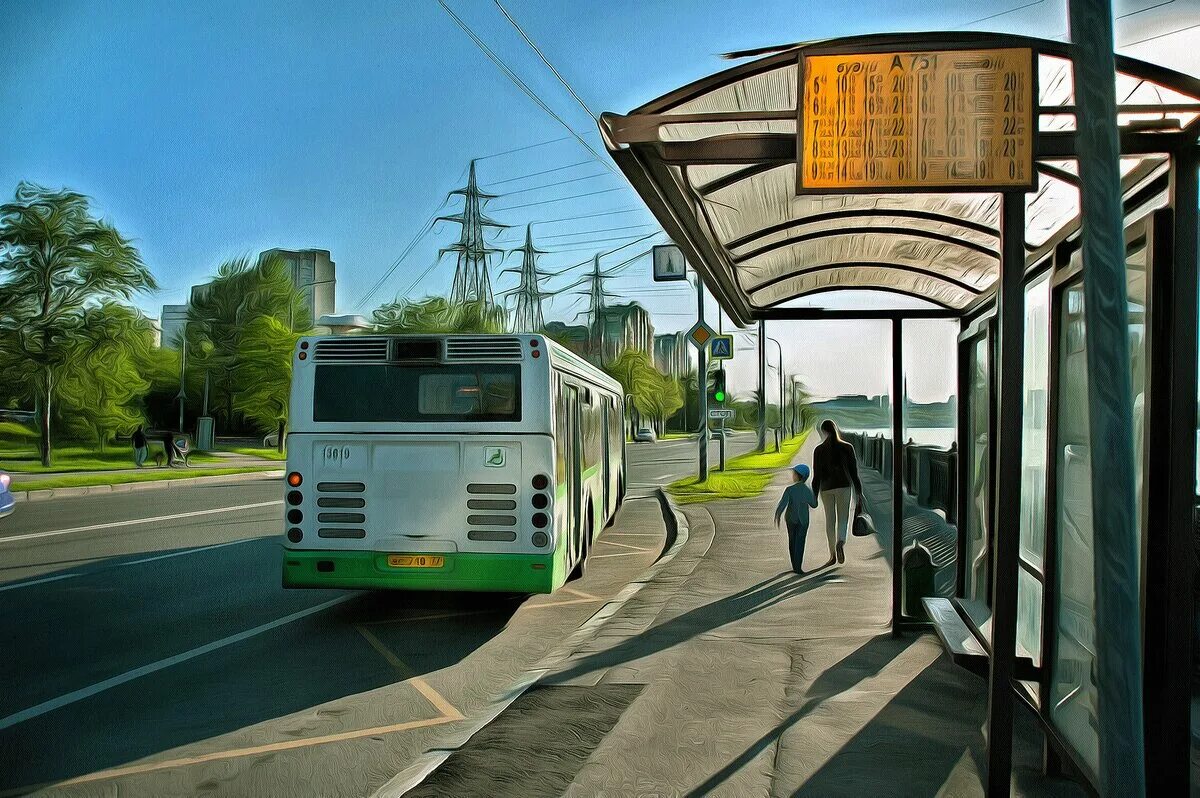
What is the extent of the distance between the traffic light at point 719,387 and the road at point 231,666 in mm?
14953

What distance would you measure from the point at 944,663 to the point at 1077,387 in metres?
3.30

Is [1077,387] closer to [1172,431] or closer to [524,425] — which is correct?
[1172,431]

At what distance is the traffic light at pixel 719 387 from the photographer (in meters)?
28.3

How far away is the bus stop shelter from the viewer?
292cm

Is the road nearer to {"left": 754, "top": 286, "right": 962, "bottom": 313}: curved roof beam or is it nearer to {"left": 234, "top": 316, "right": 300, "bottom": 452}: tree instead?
{"left": 754, "top": 286, "right": 962, "bottom": 313}: curved roof beam

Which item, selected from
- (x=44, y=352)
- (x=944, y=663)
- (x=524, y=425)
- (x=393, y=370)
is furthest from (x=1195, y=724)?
(x=44, y=352)

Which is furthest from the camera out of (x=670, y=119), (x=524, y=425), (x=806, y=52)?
(x=524, y=425)

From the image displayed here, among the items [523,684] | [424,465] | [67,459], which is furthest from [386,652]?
[67,459]

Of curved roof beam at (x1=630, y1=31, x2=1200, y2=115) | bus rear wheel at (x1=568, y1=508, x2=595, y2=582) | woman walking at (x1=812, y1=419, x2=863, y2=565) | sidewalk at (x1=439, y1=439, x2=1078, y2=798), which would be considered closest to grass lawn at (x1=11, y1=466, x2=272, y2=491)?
bus rear wheel at (x1=568, y1=508, x2=595, y2=582)

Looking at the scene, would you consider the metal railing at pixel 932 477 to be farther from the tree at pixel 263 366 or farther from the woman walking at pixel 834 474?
the tree at pixel 263 366

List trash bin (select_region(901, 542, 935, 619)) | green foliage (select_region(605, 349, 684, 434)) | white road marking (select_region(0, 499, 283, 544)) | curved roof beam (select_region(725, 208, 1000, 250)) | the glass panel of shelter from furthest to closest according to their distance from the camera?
green foliage (select_region(605, 349, 684, 434)) < white road marking (select_region(0, 499, 283, 544)) < trash bin (select_region(901, 542, 935, 619)) < curved roof beam (select_region(725, 208, 1000, 250)) < the glass panel of shelter

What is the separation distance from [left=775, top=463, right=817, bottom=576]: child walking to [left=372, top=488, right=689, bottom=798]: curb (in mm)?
1503

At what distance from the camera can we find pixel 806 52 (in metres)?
3.90

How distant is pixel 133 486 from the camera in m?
27.9
